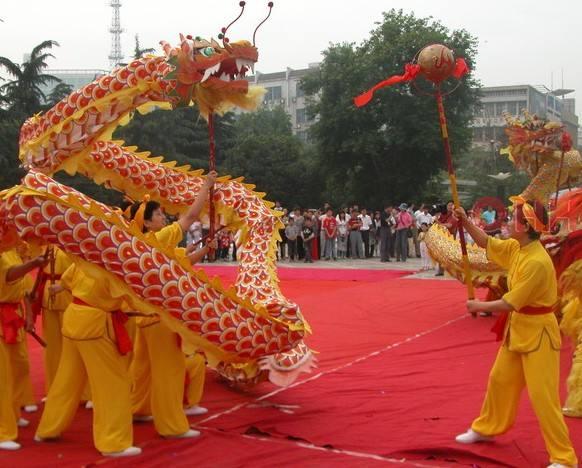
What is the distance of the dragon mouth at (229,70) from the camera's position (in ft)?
14.8

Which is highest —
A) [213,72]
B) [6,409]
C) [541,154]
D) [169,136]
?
[169,136]

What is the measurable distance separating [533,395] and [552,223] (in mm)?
2330

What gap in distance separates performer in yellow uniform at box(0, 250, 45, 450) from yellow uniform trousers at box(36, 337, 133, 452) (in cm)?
19

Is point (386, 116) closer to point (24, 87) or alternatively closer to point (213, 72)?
point (24, 87)

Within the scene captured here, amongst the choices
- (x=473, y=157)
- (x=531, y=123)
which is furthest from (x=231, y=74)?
(x=473, y=157)

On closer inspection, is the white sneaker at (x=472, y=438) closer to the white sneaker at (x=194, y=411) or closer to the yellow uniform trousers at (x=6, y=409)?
the white sneaker at (x=194, y=411)

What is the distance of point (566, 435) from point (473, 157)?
99.4 feet

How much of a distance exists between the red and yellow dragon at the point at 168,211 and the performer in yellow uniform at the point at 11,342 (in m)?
0.22

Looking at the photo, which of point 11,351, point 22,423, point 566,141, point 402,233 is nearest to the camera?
point 22,423

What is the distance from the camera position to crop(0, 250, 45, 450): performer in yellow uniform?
13.2 feet

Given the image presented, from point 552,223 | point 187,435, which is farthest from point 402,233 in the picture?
point 187,435

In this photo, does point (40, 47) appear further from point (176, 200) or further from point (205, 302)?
point (205, 302)

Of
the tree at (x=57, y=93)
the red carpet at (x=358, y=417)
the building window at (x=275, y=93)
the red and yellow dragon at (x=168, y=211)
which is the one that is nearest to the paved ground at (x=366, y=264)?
the red carpet at (x=358, y=417)

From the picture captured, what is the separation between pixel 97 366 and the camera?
3.90 meters
